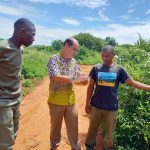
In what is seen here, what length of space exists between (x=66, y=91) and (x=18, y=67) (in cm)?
117

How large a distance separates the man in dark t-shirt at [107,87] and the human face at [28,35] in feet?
4.62

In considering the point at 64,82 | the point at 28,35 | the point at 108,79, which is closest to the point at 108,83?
the point at 108,79

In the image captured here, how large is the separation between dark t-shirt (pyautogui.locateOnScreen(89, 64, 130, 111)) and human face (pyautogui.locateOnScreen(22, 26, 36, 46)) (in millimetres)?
1476

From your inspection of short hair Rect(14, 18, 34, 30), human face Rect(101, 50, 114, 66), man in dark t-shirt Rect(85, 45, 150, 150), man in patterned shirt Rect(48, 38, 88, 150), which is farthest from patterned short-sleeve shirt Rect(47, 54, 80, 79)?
short hair Rect(14, 18, 34, 30)

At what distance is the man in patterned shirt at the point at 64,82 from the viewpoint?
4637 mm

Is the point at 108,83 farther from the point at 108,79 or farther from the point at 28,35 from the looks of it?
the point at 28,35

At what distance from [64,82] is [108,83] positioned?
68 centimetres

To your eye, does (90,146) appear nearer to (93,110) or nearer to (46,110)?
(93,110)

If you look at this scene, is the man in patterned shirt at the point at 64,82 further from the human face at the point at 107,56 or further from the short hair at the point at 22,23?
the short hair at the point at 22,23

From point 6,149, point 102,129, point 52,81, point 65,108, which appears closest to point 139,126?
point 102,129

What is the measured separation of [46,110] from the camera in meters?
8.86

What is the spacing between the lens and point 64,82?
4574 mm

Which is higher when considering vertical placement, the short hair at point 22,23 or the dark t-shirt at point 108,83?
the short hair at point 22,23

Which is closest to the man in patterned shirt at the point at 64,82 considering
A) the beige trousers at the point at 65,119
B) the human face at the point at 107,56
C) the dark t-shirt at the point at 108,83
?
the beige trousers at the point at 65,119
